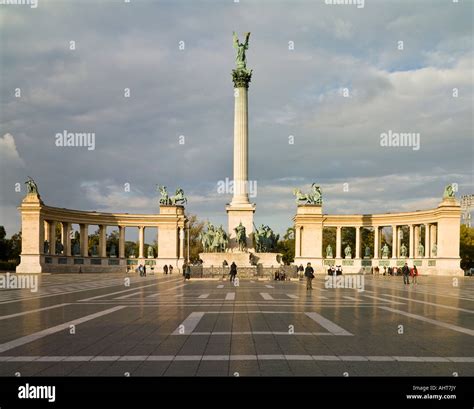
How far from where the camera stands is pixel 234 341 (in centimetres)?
1487

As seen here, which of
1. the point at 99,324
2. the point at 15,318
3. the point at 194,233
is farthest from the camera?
the point at 194,233

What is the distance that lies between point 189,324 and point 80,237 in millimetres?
88085

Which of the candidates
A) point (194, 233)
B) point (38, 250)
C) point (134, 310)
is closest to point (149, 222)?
point (38, 250)

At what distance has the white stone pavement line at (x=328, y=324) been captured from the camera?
16.8 metres

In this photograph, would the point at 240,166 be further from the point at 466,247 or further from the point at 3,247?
the point at 466,247

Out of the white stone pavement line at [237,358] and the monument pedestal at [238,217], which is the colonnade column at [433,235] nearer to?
the monument pedestal at [238,217]

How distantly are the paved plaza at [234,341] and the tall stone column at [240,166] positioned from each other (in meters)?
46.1

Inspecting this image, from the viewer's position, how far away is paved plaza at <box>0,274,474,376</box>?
11547 mm

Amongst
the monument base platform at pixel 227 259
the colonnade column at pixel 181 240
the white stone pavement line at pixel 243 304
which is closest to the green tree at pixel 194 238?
the colonnade column at pixel 181 240

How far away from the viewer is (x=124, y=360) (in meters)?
12.3

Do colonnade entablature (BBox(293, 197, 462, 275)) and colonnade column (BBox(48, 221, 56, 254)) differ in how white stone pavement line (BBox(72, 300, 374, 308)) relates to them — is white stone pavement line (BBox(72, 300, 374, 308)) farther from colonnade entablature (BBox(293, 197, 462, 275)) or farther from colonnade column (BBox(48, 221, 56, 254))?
colonnade column (BBox(48, 221, 56, 254))

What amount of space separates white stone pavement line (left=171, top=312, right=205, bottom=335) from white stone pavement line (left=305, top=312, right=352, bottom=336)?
411cm
